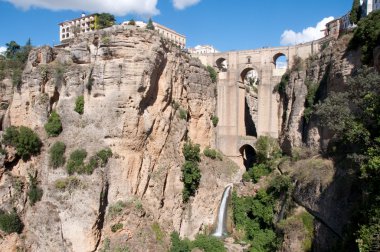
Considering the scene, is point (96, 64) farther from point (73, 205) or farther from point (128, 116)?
point (73, 205)

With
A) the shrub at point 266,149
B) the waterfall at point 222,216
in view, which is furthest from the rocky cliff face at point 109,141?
the shrub at point 266,149

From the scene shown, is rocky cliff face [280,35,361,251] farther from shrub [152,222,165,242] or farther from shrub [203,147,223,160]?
shrub [152,222,165,242]

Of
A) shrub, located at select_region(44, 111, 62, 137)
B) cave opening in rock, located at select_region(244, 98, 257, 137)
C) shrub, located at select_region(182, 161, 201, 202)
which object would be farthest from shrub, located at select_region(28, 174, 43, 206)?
cave opening in rock, located at select_region(244, 98, 257, 137)

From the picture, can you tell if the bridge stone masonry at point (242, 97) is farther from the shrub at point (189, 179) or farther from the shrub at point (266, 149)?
the shrub at point (189, 179)

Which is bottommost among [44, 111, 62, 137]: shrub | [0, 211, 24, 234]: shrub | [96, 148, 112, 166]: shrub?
[0, 211, 24, 234]: shrub

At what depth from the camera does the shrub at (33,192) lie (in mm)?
21894

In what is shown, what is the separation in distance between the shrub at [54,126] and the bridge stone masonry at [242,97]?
13.4 meters

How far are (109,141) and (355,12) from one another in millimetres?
20168

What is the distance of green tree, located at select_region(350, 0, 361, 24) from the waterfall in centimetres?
1539

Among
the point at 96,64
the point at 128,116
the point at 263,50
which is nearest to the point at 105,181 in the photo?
the point at 128,116

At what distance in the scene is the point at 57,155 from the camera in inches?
888

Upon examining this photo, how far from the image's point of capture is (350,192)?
56.4 feet

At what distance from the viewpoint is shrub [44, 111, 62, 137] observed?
2395 centimetres

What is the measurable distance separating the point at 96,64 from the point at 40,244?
10.6m
